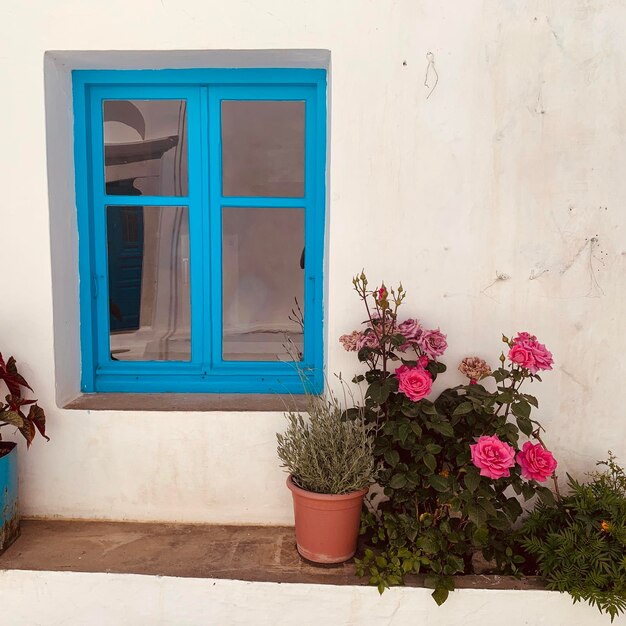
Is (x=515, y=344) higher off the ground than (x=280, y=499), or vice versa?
(x=515, y=344)

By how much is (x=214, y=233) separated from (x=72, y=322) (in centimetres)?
81

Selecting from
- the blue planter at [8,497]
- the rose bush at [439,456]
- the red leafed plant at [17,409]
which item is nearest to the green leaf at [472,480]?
the rose bush at [439,456]

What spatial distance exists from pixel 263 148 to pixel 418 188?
2.63 feet

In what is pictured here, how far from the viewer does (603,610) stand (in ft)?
7.49

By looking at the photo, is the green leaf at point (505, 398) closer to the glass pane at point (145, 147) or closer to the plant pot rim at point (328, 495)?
the plant pot rim at point (328, 495)

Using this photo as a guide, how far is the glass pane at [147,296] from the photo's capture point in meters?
2.92

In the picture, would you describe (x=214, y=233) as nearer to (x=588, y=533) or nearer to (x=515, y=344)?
(x=515, y=344)

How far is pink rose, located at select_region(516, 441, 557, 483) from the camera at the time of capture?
2.23 metres

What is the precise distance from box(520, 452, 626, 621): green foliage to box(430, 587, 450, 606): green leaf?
42cm

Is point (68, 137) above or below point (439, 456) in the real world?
above

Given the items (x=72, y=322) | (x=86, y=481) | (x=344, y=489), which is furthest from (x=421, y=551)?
(x=72, y=322)

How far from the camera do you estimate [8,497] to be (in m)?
2.51

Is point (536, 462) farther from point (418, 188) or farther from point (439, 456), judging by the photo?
point (418, 188)

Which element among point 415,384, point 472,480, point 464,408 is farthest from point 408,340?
point 472,480
